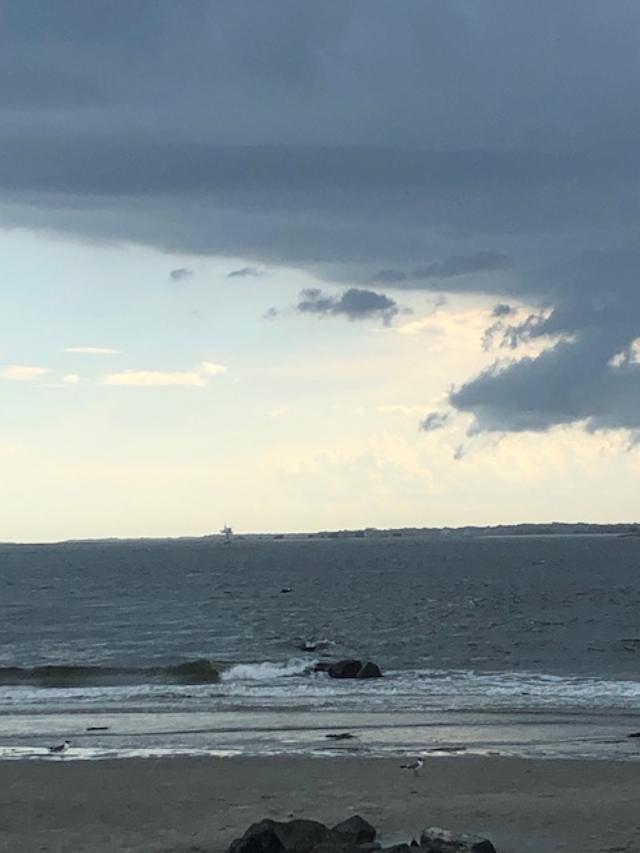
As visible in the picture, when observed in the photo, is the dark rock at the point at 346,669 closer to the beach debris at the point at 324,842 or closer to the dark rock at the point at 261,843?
the beach debris at the point at 324,842

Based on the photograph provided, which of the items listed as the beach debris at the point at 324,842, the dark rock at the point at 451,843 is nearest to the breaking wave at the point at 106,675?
the beach debris at the point at 324,842

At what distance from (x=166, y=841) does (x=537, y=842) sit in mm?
5531

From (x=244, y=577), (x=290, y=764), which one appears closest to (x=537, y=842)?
(x=290, y=764)

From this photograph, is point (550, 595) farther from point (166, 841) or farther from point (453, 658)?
point (166, 841)

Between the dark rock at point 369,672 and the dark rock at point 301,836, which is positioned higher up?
the dark rock at point 301,836

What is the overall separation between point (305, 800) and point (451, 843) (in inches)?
255

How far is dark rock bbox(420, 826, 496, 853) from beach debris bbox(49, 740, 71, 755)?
14.1 metres

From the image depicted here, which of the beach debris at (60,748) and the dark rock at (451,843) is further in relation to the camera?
the beach debris at (60,748)

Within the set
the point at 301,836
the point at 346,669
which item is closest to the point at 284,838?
the point at 301,836

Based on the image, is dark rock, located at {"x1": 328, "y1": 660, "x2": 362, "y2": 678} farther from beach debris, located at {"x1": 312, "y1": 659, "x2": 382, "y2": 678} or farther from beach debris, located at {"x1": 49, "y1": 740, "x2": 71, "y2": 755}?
beach debris, located at {"x1": 49, "y1": 740, "x2": 71, "y2": 755}

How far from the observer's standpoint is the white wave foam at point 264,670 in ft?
148

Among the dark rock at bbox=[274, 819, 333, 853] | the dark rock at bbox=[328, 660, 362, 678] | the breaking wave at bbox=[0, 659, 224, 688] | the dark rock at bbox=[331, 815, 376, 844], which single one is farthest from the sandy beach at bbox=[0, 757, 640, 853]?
the breaking wave at bbox=[0, 659, 224, 688]

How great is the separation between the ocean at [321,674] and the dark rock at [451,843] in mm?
11170

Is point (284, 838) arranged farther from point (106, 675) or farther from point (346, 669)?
point (106, 675)
